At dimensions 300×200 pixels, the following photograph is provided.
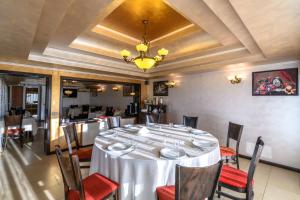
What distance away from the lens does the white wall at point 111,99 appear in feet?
26.8

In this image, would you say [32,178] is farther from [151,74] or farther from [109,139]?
[151,74]

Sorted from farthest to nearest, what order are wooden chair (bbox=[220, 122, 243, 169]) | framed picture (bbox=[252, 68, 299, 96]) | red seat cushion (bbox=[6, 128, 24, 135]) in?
red seat cushion (bbox=[6, 128, 24, 135]) < framed picture (bbox=[252, 68, 299, 96]) < wooden chair (bbox=[220, 122, 243, 169])

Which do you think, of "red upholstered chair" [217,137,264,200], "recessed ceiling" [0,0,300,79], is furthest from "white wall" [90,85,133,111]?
"red upholstered chair" [217,137,264,200]

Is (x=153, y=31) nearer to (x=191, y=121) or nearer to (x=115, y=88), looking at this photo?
(x=191, y=121)

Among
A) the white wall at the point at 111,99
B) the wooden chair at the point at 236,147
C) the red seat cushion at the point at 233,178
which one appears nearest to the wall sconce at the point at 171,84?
the white wall at the point at 111,99

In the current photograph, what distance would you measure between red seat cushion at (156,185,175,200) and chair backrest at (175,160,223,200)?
0.28m

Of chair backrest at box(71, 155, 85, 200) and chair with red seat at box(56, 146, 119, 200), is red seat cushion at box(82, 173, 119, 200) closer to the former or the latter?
chair with red seat at box(56, 146, 119, 200)

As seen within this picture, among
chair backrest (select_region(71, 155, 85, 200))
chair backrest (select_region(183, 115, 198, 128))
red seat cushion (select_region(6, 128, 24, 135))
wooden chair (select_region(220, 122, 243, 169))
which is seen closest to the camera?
chair backrest (select_region(71, 155, 85, 200))

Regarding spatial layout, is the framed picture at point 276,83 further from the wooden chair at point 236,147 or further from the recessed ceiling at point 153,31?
the wooden chair at point 236,147

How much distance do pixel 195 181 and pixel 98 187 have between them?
1034mm

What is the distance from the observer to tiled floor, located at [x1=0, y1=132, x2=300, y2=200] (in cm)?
243

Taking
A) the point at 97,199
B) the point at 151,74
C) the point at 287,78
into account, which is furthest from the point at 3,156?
the point at 287,78

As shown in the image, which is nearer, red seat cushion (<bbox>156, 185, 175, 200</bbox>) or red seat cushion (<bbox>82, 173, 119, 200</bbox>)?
red seat cushion (<bbox>156, 185, 175, 200</bbox>)

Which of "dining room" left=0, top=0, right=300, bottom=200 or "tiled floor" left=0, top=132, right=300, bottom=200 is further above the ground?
"dining room" left=0, top=0, right=300, bottom=200
